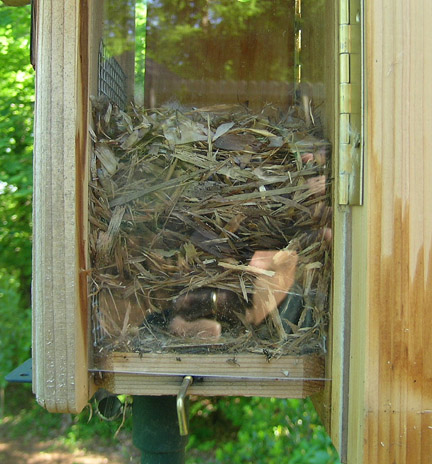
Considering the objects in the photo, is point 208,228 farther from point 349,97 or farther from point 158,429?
point 158,429

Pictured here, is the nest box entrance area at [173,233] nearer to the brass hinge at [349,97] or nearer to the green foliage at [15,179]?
the brass hinge at [349,97]

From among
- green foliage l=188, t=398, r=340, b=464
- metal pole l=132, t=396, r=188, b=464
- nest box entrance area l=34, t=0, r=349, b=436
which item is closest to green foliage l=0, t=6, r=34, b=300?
green foliage l=188, t=398, r=340, b=464

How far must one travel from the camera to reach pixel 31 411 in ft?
13.2

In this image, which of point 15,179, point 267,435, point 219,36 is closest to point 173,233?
point 219,36

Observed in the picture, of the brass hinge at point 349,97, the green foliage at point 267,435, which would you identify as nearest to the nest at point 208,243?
the brass hinge at point 349,97

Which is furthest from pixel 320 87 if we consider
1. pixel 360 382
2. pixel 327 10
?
pixel 360 382

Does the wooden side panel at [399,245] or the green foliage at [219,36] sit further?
the green foliage at [219,36]

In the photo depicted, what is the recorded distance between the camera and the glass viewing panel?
0.81 metres

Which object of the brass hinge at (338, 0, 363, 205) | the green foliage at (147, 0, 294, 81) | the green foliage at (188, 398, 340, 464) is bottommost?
the green foliage at (188, 398, 340, 464)

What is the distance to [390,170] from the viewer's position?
0.63m

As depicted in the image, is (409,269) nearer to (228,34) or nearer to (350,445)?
(350,445)

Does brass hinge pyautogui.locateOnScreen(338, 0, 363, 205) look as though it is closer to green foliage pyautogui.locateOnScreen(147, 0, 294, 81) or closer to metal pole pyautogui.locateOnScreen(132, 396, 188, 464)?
green foliage pyautogui.locateOnScreen(147, 0, 294, 81)

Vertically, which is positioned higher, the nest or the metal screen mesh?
the metal screen mesh

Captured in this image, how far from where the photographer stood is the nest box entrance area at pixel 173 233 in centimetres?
74
